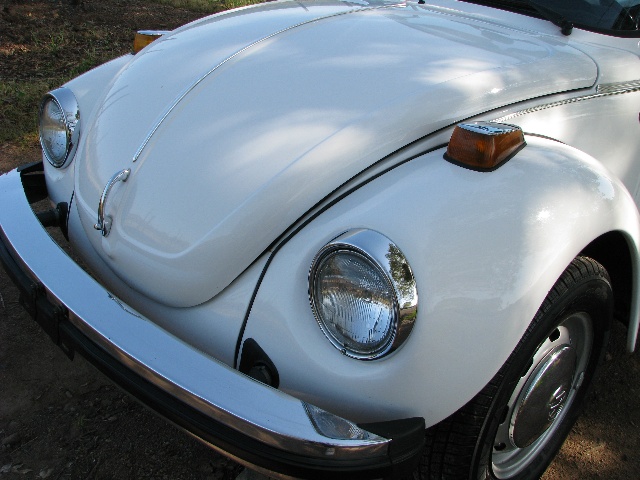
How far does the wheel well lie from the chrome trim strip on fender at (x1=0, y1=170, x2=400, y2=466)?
0.97 meters

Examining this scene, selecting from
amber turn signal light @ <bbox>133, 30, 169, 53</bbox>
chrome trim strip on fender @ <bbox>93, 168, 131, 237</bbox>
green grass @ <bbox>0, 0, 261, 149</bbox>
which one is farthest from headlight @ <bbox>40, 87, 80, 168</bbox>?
green grass @ <bbox>0, 0, 261, 149</bbox>

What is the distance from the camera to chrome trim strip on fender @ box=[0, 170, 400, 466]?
125cm

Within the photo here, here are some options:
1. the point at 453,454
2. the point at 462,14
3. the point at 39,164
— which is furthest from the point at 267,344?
the point at 462,14

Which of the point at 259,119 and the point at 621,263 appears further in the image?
the point at 621,263

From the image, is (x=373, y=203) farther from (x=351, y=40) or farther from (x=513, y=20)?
(x=513, y=20)

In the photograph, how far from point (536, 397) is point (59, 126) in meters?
1.80

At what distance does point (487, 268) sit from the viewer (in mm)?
1347

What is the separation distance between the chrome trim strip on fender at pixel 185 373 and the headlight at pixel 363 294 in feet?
0.60

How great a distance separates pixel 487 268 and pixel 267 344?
55 centimetres

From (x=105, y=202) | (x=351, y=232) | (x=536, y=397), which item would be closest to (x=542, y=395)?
(x=536, y=397)

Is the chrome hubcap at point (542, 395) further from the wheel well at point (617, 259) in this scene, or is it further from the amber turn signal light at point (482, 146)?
the amber turn signal light at point (482, 146)

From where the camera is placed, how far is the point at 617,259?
6.13ft

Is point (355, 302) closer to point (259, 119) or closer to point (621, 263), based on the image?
point (259, 119)

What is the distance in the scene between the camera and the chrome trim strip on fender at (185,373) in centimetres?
125
